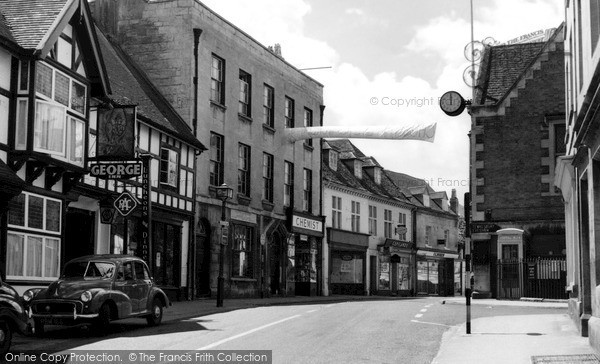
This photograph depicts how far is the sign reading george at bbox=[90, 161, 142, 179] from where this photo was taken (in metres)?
21.7

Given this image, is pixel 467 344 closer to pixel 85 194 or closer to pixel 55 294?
pixel 55 294

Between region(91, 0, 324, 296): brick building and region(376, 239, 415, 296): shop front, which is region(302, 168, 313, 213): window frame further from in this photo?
region(376, 239, 415, 296): shop front

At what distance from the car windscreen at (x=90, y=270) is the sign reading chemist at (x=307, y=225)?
74.9 feet

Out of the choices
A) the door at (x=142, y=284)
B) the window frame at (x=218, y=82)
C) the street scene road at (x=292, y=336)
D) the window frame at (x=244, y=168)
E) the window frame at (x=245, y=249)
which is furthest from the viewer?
the window frame at (x=244, y=168)

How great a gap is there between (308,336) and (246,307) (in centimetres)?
995

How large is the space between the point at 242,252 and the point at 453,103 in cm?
1799

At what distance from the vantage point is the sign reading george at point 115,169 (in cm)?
2173

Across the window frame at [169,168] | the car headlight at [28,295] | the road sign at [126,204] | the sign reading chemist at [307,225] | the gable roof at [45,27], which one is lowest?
the car headlight at [28,295]

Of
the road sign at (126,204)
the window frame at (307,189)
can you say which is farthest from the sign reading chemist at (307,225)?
the road sign at (126,204)

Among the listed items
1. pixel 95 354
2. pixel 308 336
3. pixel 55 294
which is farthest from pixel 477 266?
pixel 95 354

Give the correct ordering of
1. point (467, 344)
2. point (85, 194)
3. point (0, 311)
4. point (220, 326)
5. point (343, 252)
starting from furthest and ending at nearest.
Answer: point (343, 252), point (85, 194), point (220, 326), point (467, 344), point (0, 311)

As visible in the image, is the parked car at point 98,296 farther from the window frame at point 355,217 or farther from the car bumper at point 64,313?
the window frame at point 355,217

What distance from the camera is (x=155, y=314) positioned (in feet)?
57.3

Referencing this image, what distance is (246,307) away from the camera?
25.0m
